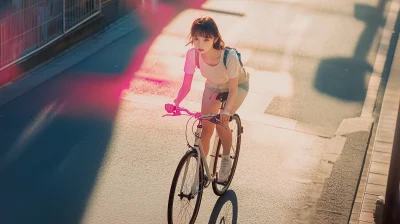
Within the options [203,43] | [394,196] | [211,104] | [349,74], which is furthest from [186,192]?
[349,74]

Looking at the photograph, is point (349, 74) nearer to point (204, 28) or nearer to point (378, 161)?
point (378, 161)

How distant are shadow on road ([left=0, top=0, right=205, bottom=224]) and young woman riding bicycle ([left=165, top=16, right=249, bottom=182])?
1.57 metres

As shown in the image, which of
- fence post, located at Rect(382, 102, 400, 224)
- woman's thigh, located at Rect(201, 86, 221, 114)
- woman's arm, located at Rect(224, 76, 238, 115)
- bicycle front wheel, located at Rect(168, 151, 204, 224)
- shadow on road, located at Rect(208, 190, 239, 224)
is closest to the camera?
fence post, located at Rect(382, 102, 400, 224)

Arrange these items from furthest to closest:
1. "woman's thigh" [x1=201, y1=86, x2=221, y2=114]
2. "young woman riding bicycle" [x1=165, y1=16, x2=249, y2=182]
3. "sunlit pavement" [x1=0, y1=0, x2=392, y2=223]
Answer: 1. "sunlit pavement" [x1=0, y1=0, x2=392, y2=223]
2. "woman's thigh" [x1=201, y1=86, x2=221, y2=114]
3. "young woman riding bicycle" [x1=165, y1=16, x2=249, y2=182]

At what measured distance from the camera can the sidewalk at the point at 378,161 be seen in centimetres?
900

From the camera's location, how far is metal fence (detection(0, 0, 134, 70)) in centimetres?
1228

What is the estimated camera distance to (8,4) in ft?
41.7

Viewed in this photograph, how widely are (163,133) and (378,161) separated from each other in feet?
8.52

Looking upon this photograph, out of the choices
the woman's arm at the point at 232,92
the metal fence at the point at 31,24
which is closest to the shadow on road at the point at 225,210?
the woman's arm at the point at 232,92

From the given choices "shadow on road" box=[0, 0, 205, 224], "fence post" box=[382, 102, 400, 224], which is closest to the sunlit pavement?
"shadow on road" box=[0, 0, 205, 224]

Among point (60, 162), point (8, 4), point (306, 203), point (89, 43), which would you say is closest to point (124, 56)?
point (89, 43)

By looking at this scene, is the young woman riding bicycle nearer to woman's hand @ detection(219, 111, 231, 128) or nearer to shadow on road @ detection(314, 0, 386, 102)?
woman's hand @ detection(219, 111, 231, 128)

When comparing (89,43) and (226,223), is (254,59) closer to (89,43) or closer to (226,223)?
(89,43)

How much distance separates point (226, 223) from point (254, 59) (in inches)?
239
